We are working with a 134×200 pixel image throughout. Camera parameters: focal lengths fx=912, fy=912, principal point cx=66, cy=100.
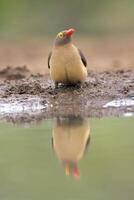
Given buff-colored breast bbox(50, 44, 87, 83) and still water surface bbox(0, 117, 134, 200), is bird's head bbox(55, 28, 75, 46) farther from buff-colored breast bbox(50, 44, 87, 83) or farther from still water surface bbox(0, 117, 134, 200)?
still water surface bbox(0, 117, 134, 200)

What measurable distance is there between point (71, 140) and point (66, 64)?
2.28 m

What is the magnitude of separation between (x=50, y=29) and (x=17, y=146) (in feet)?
46.7

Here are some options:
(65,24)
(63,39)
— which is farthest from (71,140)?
(65,24)

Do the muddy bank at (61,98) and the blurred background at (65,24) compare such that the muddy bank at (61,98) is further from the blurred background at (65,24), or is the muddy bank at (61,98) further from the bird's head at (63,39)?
the blurred background at (65,24)

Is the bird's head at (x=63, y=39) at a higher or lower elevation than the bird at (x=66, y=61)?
higher

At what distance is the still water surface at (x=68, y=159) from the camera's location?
25.8ft

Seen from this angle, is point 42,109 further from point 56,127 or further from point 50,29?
point 50,29

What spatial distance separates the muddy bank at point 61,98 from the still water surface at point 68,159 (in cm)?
62

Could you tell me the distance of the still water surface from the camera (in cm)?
788

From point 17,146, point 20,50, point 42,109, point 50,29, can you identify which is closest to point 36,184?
point 17,146

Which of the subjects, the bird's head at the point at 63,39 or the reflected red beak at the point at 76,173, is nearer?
the reflected red beak at the point at 76,173

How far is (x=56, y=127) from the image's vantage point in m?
10.5

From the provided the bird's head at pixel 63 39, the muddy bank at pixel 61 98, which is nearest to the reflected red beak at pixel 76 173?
the muddy bank at pixel 61 98

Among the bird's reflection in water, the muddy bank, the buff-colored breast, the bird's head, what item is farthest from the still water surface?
the bird's head
